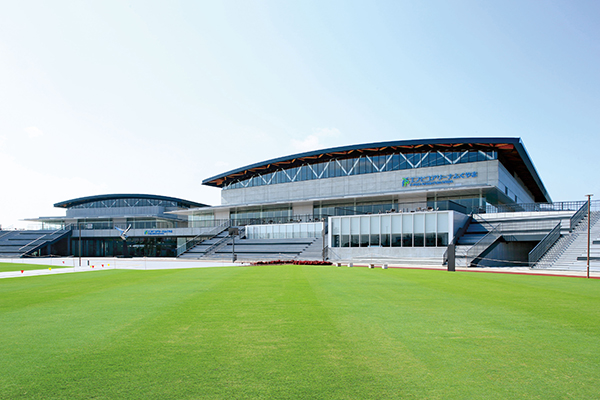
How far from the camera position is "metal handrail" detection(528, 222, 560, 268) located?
29.4 metres

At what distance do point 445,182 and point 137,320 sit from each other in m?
44.8

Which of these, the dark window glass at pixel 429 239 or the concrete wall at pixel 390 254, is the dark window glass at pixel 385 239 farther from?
the dark window glass at pixel 429 239

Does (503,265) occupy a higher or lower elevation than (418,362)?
lower

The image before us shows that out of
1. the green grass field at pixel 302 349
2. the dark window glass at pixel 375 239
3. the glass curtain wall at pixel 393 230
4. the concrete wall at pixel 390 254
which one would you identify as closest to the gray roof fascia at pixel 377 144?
the glass curtain wall at pixel 393 230

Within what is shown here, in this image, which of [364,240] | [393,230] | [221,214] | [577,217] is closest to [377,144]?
[393,230]

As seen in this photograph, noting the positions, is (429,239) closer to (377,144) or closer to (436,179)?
(436,179)

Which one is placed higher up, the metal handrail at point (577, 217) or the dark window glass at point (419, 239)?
the metal handrail at point (577, 217)

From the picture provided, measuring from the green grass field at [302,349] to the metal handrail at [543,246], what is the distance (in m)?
20.4

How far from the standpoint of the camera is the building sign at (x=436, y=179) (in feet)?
153

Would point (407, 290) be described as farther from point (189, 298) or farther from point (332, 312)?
point (189, 298)

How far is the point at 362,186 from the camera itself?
53875 millimetres

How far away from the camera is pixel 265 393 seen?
14.6 ft

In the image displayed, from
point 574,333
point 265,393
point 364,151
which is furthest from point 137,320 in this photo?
point 364,151

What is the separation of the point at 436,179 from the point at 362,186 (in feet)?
34.0
